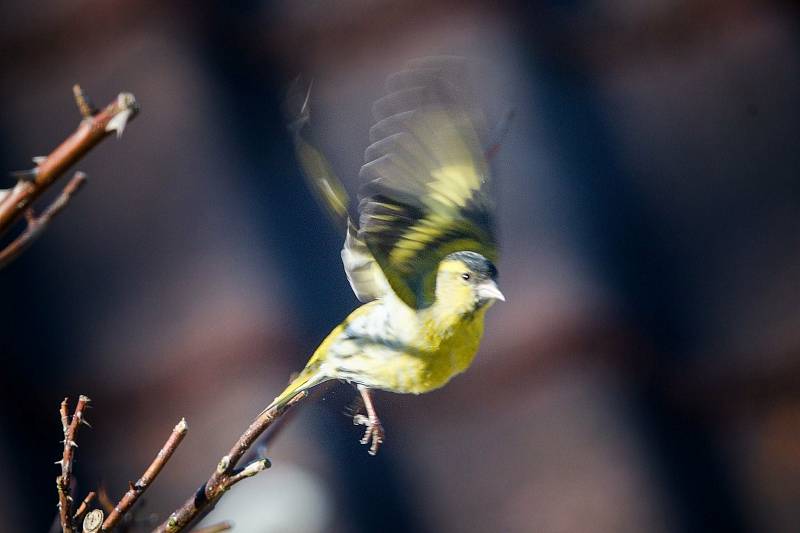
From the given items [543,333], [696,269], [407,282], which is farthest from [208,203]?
[696,269]

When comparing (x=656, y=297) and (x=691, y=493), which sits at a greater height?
(x=656, y=297)

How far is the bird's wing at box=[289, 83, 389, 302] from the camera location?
714 mm

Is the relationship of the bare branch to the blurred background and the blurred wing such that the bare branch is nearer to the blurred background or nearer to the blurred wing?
the blurred wing

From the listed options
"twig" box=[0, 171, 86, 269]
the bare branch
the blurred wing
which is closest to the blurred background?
the blurred wing

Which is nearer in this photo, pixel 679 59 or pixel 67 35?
pixel 67 35

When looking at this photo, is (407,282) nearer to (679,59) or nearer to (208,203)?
(208,203)

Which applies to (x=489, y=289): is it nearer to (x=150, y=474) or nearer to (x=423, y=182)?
(x=423, y=182)

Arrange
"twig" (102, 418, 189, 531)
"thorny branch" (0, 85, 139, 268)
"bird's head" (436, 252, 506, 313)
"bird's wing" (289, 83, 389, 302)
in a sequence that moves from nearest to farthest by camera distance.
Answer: "thorny branch" (0, 85, 139, 268) → "twig" (102, 418, 189, 531) → "bird's wing" (289, 83, 389, 302) → "bird's head" (436, 252, 506, 313)

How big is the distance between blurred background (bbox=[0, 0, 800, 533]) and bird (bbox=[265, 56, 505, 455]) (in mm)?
541

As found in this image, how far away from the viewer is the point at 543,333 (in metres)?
1.47

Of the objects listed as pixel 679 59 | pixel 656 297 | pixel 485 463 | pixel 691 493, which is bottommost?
pixel 691 493

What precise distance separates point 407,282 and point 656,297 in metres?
0.79

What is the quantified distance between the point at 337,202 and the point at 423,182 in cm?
9

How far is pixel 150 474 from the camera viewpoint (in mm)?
448
